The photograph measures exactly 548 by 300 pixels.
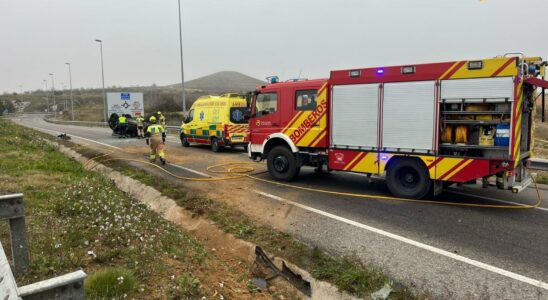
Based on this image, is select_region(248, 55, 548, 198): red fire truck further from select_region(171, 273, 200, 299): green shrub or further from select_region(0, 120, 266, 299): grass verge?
select_region(171, 273, 200, 299): green shrub

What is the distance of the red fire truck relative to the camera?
6.70 meters

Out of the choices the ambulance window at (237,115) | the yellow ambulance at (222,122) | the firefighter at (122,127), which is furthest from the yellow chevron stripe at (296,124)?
the firefighter at (122,127)

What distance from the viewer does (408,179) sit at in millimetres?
7809

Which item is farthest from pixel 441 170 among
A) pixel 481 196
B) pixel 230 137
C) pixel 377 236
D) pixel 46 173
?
pixel 230 137

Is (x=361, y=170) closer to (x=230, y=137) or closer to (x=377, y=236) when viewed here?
(x=377, y=236)

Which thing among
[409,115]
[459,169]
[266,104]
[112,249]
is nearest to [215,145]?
[266,104]

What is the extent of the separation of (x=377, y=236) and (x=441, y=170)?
2503 millimetres

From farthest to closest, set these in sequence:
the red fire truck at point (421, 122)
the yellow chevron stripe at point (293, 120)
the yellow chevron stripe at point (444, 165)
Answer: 1. the yellow chevron stripe at point (293, 120)
2. the yellow chevron stripe at point (444, 165)
3. the red fire truck at point (421, 122)

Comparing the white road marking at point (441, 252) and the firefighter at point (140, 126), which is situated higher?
the firefighter at point (140, 126)

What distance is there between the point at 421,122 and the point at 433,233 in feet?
8.08

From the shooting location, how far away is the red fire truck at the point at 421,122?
264 inches

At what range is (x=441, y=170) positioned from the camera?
23.9 feet

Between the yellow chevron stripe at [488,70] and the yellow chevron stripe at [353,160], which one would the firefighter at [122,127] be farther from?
the yellow chevron stripe at [488,70]

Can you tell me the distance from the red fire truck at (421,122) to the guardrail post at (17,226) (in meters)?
6.33
